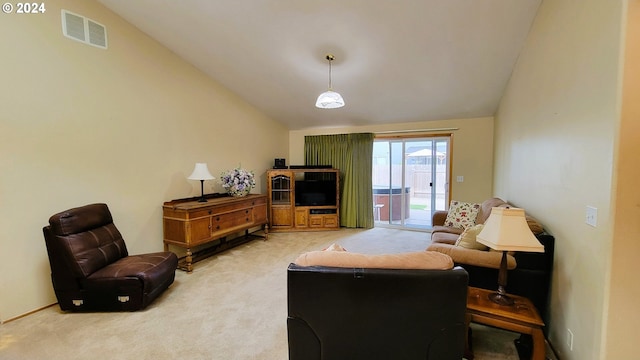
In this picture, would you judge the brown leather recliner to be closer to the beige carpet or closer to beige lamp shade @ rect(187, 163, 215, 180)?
the beige carpet

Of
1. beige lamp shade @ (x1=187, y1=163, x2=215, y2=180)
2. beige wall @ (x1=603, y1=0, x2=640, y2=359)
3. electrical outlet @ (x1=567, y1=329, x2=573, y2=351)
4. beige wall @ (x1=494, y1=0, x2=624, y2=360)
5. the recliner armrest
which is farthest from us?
beige lamp shade @ (x1=187, y1=163, x2=215, y2=180)

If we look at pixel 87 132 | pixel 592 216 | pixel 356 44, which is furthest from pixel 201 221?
pixel 592 216

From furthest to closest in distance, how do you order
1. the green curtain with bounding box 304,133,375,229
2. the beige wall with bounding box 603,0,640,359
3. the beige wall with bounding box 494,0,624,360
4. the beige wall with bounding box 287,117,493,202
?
the green curtain with bounding box 304,133,375,229
the beige wall with bounding box 287,117,493,202
the beige wall with bounding box 494,0,624,360
the beige wall with bounding box 603,0,640,359

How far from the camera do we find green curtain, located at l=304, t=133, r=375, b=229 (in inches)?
235

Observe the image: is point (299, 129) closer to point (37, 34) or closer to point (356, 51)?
point (356, 51)

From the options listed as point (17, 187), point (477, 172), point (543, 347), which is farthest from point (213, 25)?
point (477, 172)

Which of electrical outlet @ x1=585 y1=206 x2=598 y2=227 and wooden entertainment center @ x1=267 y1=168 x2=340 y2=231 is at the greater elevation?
electrical outlet @ x1=585 y1=206 x2=598 y2=227

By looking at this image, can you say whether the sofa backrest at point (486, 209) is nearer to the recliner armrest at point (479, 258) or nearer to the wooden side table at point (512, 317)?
the recliner armrest at point (479, 258)

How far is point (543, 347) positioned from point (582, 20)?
208 centimetres

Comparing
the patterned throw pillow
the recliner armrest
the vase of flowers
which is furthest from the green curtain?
the recliner armrest

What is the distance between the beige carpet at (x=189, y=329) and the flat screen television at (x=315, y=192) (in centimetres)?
253

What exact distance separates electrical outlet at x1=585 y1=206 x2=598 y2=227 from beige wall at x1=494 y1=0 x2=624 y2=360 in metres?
0.03

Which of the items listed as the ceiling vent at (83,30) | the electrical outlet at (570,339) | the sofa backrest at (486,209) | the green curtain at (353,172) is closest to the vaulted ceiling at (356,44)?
the ceiling vent at (83,30)

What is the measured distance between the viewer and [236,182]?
4.56 m
